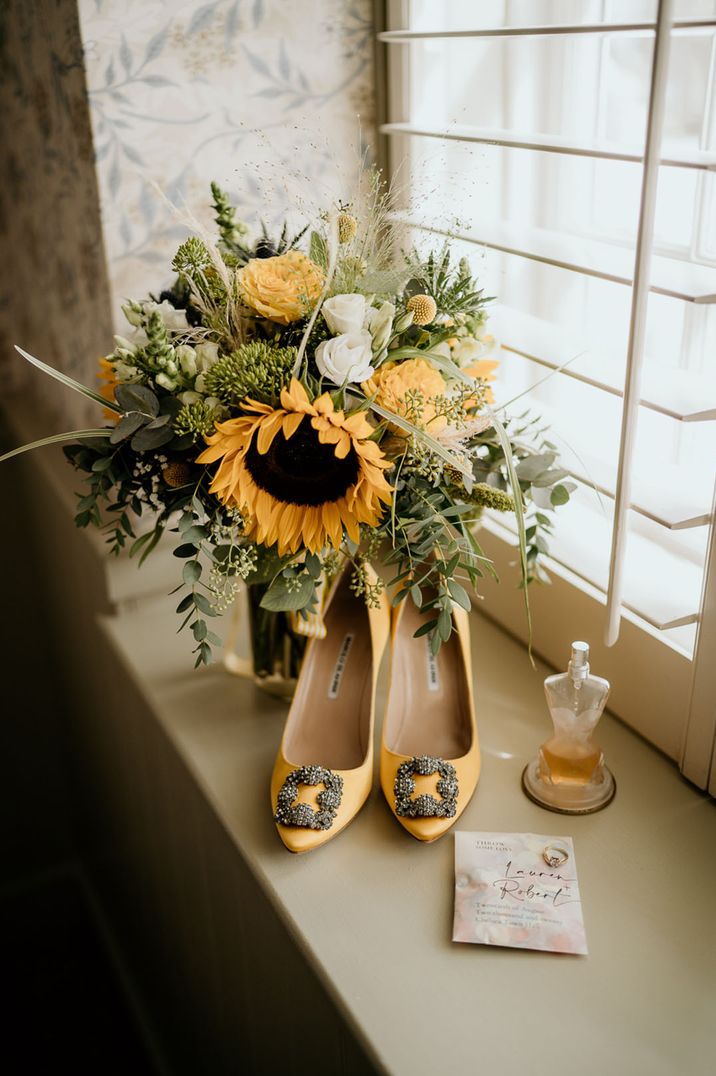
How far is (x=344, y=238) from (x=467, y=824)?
53 cm

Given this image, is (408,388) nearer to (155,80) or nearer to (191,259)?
(191,259)

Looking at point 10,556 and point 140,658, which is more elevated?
point 140,658

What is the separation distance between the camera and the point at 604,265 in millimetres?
838

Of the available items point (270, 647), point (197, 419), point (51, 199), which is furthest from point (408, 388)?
point (51, 199)

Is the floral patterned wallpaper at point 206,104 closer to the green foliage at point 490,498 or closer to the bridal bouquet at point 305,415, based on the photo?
the bridal bouquet at point 305,415

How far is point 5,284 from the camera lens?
5.52ft

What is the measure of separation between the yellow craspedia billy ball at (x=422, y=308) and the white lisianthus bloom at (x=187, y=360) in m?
0.19

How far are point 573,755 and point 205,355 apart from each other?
0.49 m

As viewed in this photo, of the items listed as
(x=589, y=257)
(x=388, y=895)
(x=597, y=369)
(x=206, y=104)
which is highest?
(x=206, y=104)

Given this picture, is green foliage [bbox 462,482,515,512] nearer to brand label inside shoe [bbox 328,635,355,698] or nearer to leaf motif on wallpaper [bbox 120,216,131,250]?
brand label inside shoe [bbox 328,635,355,698]

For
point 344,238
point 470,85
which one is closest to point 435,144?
point 470,85

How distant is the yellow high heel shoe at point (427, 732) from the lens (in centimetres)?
82

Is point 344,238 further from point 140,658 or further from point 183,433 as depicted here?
point 140,658

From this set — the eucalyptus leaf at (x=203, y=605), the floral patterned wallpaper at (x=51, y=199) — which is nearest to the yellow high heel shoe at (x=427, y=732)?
the eucalyptus leaf at (x=203, y=605)
